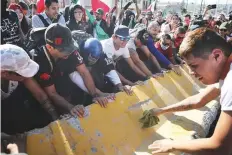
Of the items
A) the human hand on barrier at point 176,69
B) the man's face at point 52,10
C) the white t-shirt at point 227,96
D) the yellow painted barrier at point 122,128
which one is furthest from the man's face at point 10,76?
the human hand on barrier at point 176,69

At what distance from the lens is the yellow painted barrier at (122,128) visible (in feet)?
7.77

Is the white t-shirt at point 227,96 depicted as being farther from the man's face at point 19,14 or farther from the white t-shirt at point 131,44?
the man's face at point 19,14

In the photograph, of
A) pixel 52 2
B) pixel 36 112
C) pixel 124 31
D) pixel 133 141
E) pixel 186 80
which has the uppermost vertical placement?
pixel 52 2

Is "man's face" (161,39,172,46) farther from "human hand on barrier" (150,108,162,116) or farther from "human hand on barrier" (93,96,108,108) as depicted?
"human hand on barrier" (93,96,108,108)

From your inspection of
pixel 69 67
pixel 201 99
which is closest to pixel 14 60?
pixel 69 67

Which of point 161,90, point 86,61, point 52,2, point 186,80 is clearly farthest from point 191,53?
point 186,80

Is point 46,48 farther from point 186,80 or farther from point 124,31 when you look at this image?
point 186,80

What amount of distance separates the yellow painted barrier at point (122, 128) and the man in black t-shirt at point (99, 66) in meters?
0.32

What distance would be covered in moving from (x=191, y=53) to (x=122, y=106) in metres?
1.51

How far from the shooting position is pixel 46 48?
2.82 meters

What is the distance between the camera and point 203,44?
192cm

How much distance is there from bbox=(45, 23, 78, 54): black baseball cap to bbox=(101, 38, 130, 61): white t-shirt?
4.09 ft

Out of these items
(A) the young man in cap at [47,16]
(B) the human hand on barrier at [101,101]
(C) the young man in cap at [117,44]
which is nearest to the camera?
(B) the human hand on barrier at [101,101]

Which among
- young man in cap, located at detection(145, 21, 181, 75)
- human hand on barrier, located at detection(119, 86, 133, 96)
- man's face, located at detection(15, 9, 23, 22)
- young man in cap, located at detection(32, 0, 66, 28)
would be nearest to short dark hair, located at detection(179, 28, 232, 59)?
human hand on barrier, located at detection(119, 86, 133, 96)
